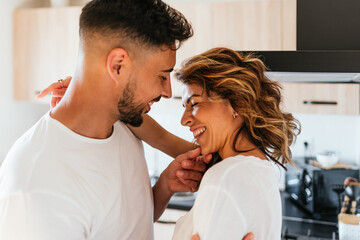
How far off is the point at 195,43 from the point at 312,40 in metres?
1.45

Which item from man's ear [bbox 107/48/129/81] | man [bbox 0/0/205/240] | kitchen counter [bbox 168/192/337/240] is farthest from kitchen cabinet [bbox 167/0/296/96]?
man's ear [bbox 107/48/129/81]

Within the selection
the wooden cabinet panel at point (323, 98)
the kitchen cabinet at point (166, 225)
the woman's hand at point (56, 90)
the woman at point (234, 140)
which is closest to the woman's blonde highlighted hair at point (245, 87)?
the woman at point (234, 140)

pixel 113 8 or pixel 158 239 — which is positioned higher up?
pixel 113 8

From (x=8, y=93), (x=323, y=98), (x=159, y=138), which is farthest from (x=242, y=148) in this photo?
(x=8, y=93)

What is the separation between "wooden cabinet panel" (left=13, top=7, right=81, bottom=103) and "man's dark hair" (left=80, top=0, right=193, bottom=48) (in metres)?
1.87

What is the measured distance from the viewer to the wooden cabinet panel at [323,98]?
251 centimetres

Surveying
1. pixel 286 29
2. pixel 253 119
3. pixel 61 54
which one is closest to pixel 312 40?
pixel 253 119

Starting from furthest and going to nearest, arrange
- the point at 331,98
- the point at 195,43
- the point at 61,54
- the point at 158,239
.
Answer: the point at 61,54 → the point at 195,43 → the point at 331,98 → the point at 158,239

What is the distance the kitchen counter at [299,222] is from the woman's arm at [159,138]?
42.3 inches

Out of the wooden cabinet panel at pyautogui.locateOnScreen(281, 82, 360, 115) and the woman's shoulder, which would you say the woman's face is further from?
the wooden cabinet panel at pyautogui.locateOnScreen(281, 82, 360, 115)

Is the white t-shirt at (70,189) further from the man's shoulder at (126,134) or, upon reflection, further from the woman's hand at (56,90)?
the woman's hand at (56,90)

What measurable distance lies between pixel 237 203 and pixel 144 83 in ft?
1.46

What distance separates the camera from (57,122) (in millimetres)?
1166

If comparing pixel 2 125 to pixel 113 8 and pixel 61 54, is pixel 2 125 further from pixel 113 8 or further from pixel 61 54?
pixel 113 8
